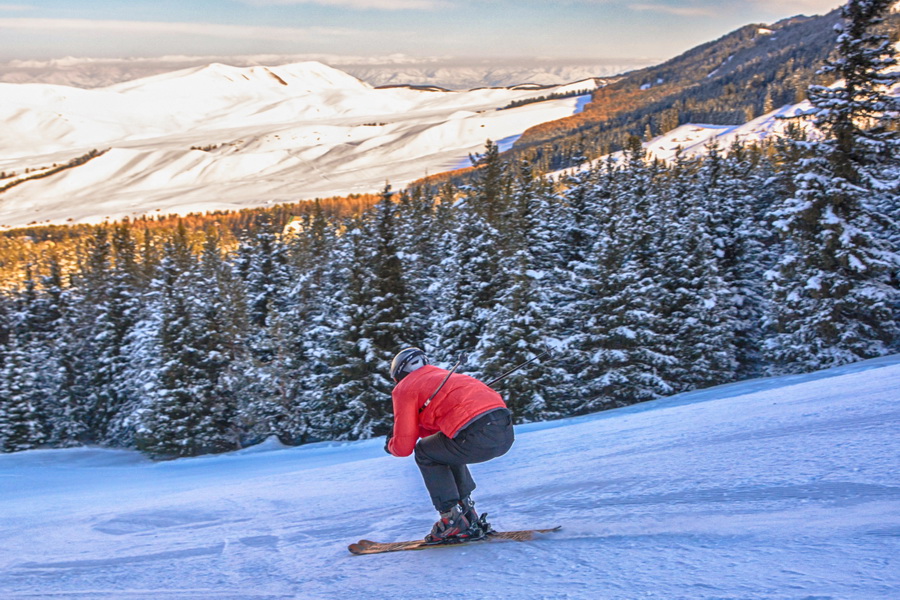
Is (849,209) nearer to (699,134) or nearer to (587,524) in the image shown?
(587,524)

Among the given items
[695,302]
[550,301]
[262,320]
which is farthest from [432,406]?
[262,320]

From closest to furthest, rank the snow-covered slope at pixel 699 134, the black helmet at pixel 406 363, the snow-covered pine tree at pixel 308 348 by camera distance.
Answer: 1. the black helmet at pixel 406 363
2. the snow-covered pine tree at pixel 308 348
3. the snow-covered slope at pixel 699 134

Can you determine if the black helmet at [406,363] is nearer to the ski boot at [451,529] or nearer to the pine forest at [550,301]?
the ski boot at [451,529]

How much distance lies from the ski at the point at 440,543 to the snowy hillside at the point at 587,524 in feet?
0.36

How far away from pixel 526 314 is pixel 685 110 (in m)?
192

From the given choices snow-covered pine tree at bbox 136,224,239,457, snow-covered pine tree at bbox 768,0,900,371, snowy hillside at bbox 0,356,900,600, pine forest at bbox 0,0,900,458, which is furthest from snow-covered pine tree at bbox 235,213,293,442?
snow-covered pine tree at bbox 768,0,900,371

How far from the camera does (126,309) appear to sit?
38781 millimetres

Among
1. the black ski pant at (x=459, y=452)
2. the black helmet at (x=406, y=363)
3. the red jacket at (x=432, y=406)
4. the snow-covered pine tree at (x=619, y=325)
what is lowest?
the snow-covered pine tree at (x=619, y=325)

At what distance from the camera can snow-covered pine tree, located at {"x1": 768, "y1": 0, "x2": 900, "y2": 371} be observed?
2184 centimetres

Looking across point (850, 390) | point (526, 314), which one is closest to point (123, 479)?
point (850, 390)

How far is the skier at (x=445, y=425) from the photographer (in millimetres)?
4469

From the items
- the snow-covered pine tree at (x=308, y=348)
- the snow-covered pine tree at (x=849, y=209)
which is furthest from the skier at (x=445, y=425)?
the snow-covered pine tree at (x=308, y=348)

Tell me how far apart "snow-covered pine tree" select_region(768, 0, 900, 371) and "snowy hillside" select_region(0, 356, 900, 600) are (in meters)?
15.6

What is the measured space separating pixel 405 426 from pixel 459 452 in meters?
0.41
